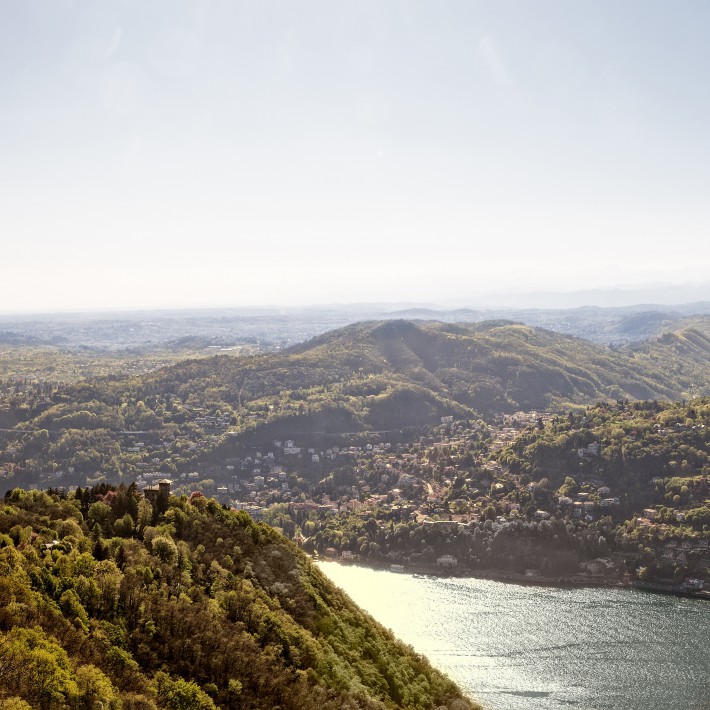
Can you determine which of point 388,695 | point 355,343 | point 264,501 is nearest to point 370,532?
point 264,501

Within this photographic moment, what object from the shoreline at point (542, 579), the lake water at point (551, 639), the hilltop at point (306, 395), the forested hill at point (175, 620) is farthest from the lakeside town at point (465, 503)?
the forested hill at point (175, 620)

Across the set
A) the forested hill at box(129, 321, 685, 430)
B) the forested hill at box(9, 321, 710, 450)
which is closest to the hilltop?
the forested hill at box(9, 321, 710, 450)

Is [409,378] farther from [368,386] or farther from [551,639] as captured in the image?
[551,639]

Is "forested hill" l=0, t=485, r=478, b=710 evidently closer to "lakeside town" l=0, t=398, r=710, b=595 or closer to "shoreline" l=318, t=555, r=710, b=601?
"shoreline" l=318, t=555, r=710, b=601

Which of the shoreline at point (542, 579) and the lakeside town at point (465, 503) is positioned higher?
the lakeside town at point (465, 503)

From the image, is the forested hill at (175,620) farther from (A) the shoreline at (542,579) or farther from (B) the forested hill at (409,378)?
(B) the forested hill at (409,378)

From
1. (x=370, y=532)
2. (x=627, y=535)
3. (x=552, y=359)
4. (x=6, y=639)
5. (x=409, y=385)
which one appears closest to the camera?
(x=6, y=639)

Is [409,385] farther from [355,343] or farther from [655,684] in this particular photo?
[655,684]
